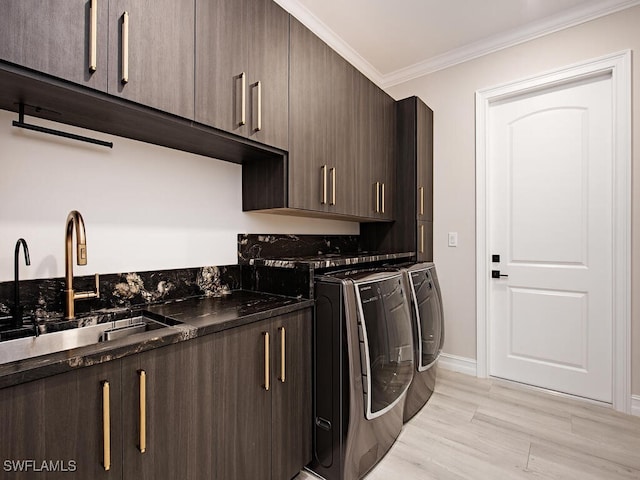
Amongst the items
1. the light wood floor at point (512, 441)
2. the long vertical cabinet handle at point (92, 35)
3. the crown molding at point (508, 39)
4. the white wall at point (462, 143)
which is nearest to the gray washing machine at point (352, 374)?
the light wood floor at point (512, 441)

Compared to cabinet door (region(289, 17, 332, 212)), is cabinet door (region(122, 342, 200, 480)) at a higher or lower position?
lower

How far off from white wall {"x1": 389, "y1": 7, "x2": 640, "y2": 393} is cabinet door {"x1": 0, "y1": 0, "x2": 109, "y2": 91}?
259 cm

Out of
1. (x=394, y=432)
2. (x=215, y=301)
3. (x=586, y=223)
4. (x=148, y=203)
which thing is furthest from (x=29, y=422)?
(x=586, y=223)

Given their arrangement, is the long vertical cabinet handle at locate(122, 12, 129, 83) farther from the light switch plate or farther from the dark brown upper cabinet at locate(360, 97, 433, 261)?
the light switch plate

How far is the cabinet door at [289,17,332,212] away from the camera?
5.59 feet

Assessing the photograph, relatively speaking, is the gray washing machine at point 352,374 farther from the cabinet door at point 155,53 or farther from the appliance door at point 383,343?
the cabinet door at point 155,53

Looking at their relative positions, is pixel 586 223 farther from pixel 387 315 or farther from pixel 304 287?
pixel 304 287

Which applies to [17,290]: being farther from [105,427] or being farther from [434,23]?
[434,23]

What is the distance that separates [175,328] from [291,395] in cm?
67

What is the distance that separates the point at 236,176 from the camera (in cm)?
191

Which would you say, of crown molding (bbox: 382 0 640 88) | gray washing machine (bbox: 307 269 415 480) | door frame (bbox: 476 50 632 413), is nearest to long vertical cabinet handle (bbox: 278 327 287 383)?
gray washing machine (bbox: 307 269 415 480)

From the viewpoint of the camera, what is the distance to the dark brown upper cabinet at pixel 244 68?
1287mm

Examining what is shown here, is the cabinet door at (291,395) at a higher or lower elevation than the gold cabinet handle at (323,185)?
lower

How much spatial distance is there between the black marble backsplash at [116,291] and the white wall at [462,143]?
75.2 inches
